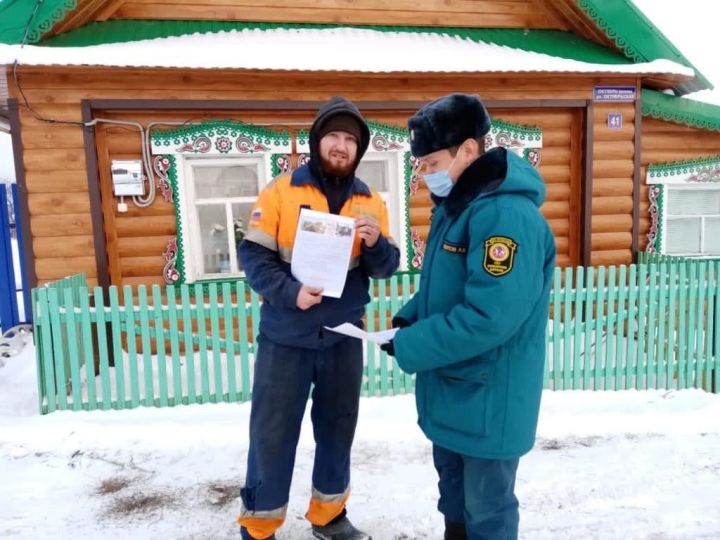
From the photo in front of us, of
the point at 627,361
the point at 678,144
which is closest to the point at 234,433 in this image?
the point at 627,361

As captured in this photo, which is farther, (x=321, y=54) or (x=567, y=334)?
(x=321, y=54)

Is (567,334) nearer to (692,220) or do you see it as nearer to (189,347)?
(189,347)

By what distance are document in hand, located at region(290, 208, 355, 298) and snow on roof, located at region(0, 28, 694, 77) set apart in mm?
3685

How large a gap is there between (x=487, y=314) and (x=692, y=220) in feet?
23.8

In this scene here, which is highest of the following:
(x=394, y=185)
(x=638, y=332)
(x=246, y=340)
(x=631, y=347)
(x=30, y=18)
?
(x=30, y=18)

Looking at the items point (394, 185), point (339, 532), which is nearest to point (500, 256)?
point (339, 532)

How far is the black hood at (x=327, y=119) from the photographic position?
213 cm

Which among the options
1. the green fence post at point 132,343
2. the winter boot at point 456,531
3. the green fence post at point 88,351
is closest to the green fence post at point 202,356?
the green fence post at point 132,343

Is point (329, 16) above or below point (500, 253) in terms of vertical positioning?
above

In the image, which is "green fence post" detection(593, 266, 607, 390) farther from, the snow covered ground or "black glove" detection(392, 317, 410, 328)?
"black glove" detection(392, 317, 410, 328)

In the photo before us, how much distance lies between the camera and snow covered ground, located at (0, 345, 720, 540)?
2.71 meters

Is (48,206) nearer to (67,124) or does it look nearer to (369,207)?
(67,124)

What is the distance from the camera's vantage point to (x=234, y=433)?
12.5 feet

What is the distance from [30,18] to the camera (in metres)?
5.29
